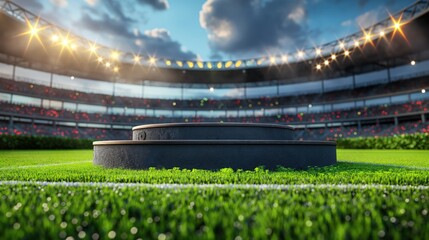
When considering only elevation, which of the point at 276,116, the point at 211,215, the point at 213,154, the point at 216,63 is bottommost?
the point at 211,215

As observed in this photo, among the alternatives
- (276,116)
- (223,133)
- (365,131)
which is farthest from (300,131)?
(223,133)

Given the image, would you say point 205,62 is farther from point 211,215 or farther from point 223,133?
point 211,215

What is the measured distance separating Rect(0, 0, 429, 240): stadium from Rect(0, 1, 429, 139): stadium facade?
0.26m

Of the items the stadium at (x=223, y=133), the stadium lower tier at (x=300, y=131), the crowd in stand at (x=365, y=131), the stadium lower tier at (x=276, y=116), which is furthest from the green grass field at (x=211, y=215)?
the stadium lower tier at (x=276, y=116)

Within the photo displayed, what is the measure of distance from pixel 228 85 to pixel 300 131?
68.2 ft

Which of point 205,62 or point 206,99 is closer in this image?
point 205,62

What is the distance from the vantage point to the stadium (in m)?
2.90

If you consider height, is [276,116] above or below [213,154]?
above

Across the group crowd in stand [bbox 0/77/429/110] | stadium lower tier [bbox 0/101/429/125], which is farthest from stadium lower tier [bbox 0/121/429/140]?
crowd in stand [bbox 0/77/429/110]

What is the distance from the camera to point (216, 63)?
187ft

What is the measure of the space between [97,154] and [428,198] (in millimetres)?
10551

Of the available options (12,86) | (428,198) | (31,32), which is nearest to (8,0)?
(31,32)

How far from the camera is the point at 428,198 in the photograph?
155 inches

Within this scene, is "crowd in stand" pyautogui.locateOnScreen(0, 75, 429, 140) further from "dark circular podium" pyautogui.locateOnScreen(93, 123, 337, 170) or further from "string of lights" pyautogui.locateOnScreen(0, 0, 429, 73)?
"dark circular podium" pyautogui.locateOnScreen(93, 123, 337, 170)
